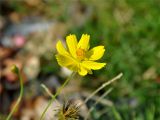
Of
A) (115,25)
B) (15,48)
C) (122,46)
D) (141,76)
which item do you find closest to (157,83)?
(141,76)

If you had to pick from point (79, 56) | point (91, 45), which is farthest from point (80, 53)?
point (91, 45)

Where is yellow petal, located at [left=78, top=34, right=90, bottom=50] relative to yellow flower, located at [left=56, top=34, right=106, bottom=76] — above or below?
above

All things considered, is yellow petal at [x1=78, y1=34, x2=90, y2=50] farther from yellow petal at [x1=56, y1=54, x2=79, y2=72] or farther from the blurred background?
the blurred background

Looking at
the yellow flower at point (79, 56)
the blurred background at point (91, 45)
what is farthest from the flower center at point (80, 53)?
the blurred background at point (91, 45)

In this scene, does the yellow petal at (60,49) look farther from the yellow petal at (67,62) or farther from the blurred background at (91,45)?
the blurred background at (91,45)

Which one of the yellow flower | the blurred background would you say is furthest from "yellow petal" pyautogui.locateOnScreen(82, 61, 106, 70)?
the blurred background

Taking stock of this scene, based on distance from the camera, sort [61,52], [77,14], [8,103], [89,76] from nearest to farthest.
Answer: [61,52] → [8,103] → [89,76] → [77,14]

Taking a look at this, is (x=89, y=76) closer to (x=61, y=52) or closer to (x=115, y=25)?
(x=115, y=25)
